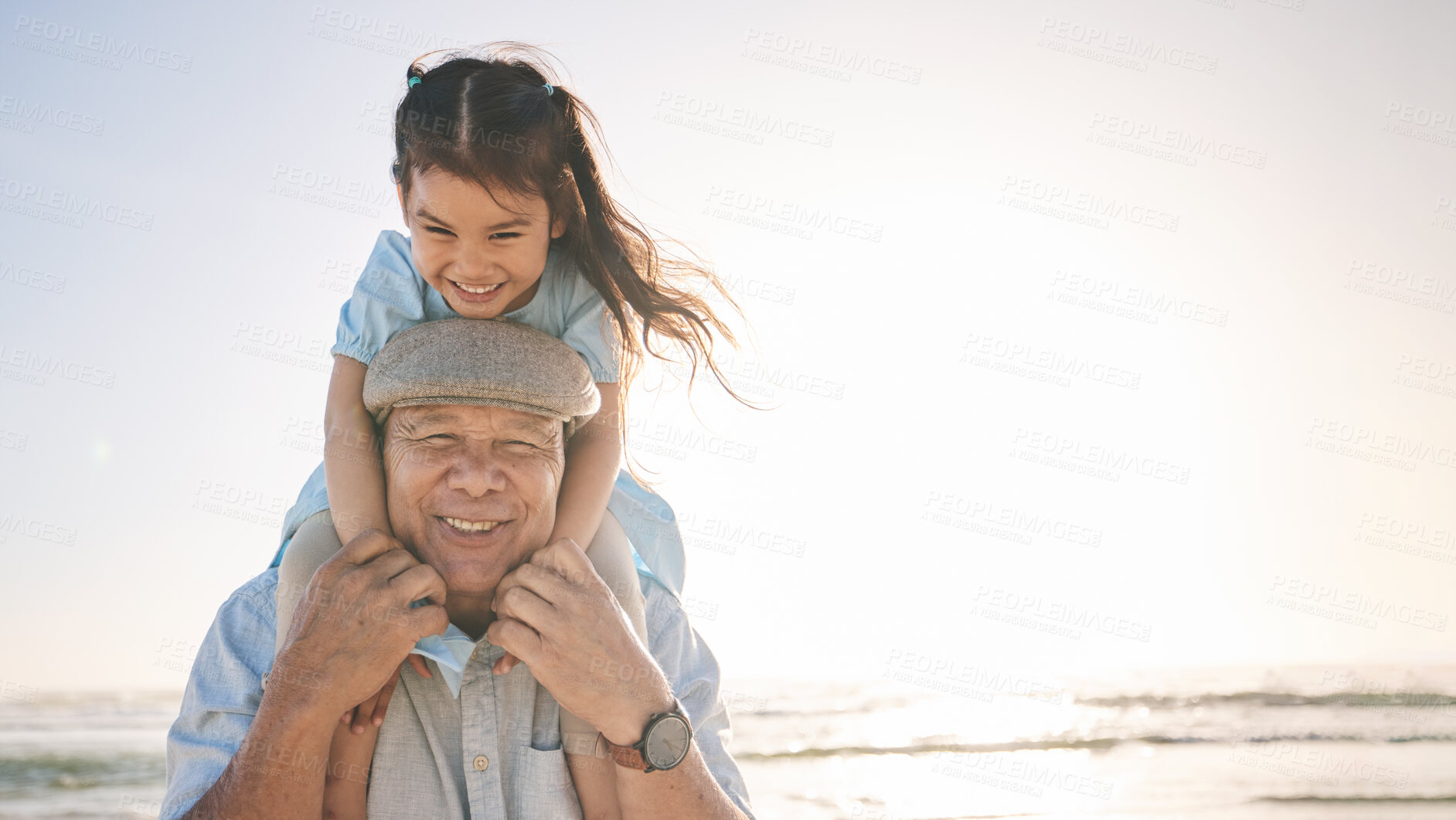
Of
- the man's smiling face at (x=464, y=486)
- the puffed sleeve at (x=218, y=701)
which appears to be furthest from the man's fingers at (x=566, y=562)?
the puffed sleeve at (x=218, y=701)

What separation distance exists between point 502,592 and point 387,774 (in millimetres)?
571

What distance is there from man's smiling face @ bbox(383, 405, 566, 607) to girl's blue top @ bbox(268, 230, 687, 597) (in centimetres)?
26

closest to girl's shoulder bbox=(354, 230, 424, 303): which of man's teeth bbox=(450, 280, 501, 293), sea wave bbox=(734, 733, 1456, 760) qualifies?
man's teeth bbox=(450, 280, 501, 293)

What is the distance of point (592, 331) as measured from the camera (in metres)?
3.37

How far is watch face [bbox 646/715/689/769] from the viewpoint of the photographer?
106 inches

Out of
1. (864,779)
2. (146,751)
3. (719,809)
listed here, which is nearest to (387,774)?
(719,809)

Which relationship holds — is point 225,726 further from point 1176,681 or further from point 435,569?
point 1176,681

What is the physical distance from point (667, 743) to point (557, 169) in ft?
5.97

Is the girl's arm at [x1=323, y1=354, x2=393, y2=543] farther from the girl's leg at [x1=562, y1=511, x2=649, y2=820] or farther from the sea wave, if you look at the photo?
the sea wave

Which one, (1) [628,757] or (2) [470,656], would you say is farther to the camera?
(2) [470,656]

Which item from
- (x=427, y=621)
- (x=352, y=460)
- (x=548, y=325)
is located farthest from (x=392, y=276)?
(x=427, y=621)

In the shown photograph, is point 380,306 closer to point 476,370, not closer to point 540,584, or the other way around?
point 476,370

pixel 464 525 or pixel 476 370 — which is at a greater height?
pixel 476 370

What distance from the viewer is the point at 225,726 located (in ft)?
8.96
